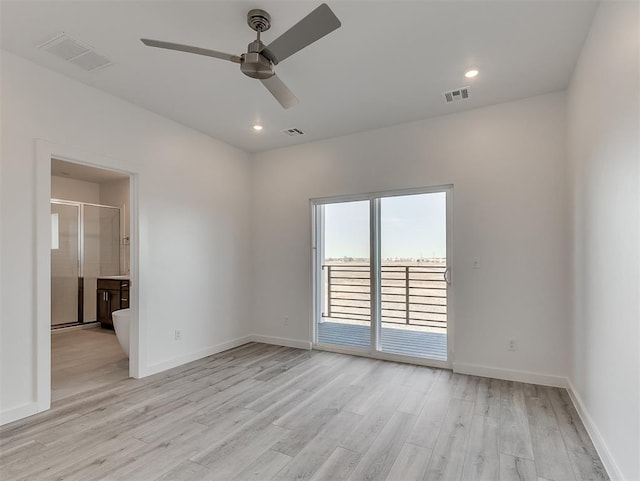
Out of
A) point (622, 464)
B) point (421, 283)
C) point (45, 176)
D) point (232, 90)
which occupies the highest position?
point (232, 90)

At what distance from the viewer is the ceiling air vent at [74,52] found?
238 cm

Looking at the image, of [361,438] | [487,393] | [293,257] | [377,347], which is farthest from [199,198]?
[487,393]

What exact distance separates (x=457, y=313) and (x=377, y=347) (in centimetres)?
107

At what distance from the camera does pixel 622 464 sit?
5.66 ft

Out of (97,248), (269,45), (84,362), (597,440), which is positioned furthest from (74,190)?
(597,440)

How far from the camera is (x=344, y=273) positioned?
4449 mm

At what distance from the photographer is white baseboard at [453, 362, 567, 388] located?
124 inches

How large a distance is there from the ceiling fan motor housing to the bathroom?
14.1 ft

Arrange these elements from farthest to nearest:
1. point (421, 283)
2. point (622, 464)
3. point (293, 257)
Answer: point (293, 257) < point (421, 283) < point (622, 464)

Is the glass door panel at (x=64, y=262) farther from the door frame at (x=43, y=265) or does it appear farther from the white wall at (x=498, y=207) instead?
the white wall at (x=498, y=207)

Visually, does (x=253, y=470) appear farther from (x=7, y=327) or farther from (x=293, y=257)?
(x=293, y=257)

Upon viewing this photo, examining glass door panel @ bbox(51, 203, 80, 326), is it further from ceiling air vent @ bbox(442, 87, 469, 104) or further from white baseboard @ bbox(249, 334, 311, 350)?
ceiling air vent @ bbox(442, 87, 469, 104)

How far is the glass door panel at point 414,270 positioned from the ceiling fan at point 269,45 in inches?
90.3

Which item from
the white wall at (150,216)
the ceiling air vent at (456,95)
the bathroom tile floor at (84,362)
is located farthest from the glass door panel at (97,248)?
the ceiling air vent at (456,95)
